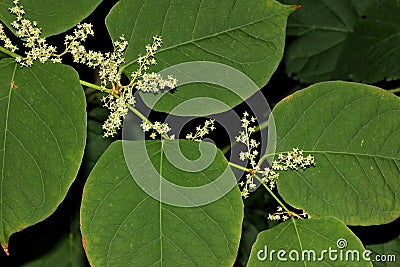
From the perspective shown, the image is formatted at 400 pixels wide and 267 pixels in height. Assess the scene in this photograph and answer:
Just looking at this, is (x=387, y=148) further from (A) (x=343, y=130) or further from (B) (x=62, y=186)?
(B) (x=62, y=186)

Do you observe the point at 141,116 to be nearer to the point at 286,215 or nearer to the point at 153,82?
the point at 153,82

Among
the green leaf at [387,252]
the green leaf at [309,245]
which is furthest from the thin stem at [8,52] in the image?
the green leaf at [387,252]

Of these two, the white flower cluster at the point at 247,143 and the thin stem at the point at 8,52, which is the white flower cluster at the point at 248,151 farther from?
the thin stem at the point at 8,52

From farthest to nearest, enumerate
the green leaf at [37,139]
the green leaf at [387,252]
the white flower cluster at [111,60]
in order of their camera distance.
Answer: the green leaf at [387,252]
the white flower cluster at [111,60]
the green leaf at [37,139]

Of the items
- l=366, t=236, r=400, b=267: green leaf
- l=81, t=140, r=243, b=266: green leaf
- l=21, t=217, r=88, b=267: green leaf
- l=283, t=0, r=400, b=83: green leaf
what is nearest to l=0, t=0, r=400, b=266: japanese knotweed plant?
l=81, t=140, r=243, b=266: green leaf

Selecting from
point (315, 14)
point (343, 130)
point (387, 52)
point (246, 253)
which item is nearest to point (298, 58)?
point (315, 14)

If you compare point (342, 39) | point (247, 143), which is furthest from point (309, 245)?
point (342, 39)
